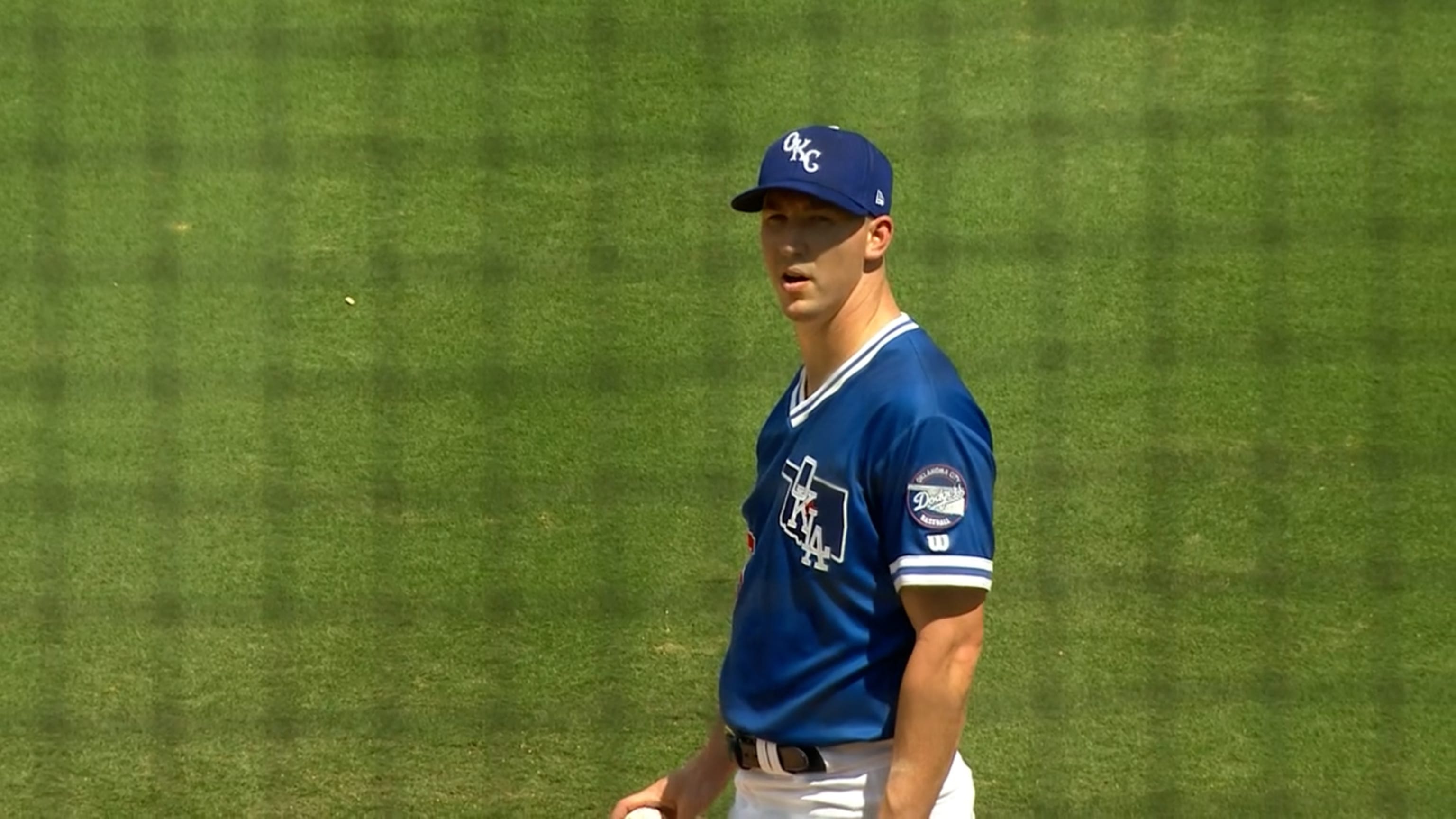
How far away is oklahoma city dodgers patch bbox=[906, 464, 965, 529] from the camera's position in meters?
2.22

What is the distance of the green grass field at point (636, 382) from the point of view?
14.7ft

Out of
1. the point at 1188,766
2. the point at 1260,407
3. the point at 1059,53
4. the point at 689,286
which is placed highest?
the point at 1059,53

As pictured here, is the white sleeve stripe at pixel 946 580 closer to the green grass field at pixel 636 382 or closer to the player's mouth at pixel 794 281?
the player's mouth at pixel 794 281

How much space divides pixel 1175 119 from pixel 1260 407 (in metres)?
1.23

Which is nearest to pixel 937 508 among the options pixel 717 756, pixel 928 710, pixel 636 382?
pixel 928 710

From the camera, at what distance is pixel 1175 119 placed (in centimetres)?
600

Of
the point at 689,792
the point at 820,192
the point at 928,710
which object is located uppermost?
the point at 820,192

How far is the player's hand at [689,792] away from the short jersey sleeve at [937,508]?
537mm

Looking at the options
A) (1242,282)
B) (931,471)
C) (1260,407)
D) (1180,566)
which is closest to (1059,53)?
(1242,282)

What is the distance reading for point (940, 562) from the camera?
2232 millimetres

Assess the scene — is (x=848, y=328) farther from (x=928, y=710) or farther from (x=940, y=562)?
(x=928, y=710)

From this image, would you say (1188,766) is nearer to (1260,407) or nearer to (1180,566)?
(1180,566)

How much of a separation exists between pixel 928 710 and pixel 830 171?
0.69 m

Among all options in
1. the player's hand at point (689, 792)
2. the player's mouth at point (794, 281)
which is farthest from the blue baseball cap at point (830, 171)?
the player's hand at point (689, 792)
